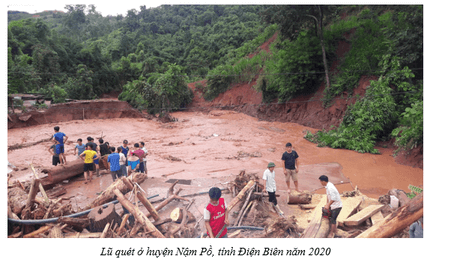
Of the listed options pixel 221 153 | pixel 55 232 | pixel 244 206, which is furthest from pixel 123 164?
pixel 221 153

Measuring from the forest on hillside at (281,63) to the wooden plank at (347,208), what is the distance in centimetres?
640

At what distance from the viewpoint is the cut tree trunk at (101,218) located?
5.07 m

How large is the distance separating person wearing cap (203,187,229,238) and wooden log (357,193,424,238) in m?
2.48

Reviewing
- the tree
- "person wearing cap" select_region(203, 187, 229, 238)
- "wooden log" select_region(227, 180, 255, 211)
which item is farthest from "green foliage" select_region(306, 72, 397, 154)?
"person wearing cap" select_region(203, 187, 229, 238)

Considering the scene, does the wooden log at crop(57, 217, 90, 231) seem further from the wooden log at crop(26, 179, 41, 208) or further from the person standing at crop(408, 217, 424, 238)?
the person standing at crop(408, 217, 424, 238)

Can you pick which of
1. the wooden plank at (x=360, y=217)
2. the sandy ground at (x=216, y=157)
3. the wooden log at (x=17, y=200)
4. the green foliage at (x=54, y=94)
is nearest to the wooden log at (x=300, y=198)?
the sandy ground at (x=216, y=157)

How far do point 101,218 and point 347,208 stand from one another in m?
5.40

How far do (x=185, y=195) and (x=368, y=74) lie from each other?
16.3 m

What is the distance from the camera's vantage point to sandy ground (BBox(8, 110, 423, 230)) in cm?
866

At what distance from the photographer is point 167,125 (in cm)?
2508

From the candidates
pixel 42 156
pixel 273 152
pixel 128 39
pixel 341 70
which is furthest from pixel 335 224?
pixel 128 39

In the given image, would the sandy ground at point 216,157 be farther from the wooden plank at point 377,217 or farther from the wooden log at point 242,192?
the wooden plank at point 377,217

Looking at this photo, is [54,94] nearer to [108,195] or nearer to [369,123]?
[108,195]

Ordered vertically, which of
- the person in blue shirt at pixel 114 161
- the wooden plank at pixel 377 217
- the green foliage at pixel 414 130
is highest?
the green foliage at pixel 414 130
